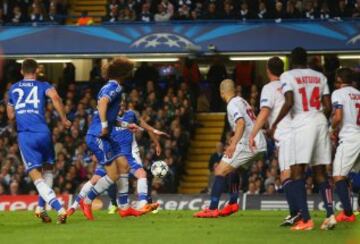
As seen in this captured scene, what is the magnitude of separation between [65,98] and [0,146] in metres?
2.89

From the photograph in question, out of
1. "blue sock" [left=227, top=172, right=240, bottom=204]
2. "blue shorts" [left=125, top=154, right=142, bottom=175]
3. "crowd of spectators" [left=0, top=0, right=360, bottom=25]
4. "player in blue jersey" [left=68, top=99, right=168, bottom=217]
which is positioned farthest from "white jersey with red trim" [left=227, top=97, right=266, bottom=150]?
"crowd of spectators" [left=0, top=0, right=360, bottom=25]

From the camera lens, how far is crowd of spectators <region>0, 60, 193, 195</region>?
26.7m

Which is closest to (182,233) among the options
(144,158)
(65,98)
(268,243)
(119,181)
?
(268,243)

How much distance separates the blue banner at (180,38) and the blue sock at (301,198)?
14825mm

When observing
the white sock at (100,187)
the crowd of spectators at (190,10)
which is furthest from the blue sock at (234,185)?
the crowd of spectators at (190,10)

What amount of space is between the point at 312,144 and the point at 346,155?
1.79 metres

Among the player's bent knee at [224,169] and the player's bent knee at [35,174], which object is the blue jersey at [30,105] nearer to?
the player's bent knee at [35,174]

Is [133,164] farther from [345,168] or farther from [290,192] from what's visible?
[290,192]

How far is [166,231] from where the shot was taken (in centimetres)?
1392

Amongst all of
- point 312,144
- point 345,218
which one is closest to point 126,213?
point 345,218

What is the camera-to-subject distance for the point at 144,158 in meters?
26.9

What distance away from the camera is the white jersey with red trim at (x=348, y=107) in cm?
1535

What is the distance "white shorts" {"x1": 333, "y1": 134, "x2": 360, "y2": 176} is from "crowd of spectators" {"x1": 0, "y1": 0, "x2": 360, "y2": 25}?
13549mm

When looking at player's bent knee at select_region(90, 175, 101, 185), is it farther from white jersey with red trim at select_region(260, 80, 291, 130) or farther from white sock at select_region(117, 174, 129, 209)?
white jersey with red trim at select_region(260, 80, 291, 130)
